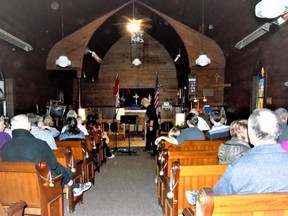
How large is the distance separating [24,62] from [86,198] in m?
4.44

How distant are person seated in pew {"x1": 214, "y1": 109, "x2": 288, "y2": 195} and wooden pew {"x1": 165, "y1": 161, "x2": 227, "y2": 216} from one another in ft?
2.66

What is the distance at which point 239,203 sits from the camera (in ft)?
→ 4.31

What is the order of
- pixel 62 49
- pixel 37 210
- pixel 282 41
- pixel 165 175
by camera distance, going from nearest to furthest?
pixel 37 210 < pixel 165 175 < pixel 282 41 < pixel 62 49

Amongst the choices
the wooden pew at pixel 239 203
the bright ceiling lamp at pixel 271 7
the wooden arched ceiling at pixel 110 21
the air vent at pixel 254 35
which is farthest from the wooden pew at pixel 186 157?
the wooden arched ceiling at pixel 110 21

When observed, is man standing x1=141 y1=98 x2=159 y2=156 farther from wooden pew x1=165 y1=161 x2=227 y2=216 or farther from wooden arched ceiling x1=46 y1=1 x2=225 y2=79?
wooden pew x1=165 y1=161 x2=227 y2=216

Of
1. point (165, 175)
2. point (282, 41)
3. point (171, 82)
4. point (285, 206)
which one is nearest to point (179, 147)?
point (165, 175)

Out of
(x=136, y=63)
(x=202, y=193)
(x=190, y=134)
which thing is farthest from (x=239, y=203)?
(x=136, y=63)

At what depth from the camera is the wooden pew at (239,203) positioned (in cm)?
128

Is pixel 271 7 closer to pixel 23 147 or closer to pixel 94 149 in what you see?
pixel 23 147

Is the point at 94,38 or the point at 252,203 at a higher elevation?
the point at 94,38

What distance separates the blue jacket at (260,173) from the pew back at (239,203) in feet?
0.30

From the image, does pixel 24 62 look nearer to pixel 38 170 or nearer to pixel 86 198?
pixel 86 198

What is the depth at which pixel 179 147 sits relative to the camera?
3.84 m

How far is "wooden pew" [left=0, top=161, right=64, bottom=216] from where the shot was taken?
2316mm
